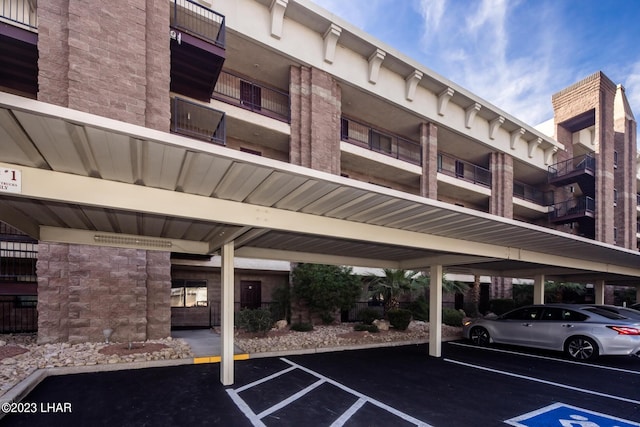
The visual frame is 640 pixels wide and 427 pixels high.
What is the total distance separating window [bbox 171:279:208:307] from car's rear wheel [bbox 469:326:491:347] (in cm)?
1218

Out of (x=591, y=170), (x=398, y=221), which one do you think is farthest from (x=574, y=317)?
(x=591, y=170)

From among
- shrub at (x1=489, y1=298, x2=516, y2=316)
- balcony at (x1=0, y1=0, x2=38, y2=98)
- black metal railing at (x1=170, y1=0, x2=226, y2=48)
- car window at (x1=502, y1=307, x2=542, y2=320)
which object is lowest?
shrub at (x1=489, y1=298, x2=516, y2=316)

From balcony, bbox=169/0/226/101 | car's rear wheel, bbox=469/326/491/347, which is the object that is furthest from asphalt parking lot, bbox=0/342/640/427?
balcony, bbox=169/0/226/101

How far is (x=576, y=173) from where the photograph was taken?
26672 mm

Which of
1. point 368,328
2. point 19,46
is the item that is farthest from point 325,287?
point 19,46

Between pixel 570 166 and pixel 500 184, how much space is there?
8.90 m

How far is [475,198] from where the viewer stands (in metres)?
25.2

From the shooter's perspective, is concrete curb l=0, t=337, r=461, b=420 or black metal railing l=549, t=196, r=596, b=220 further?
black metal railing l=549, t=196, r=596, b=220

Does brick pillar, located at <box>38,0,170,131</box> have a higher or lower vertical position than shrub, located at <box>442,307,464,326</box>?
higher

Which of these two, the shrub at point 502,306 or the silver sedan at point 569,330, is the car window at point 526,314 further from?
the shrub at point 502,306

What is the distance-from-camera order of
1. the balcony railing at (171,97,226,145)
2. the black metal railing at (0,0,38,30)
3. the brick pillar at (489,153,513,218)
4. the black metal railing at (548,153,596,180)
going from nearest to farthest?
the black metal railing at (0,0,38,30)
the balcony railing at (171,97,226,145)
the brick pillar at (489,153,513,218)
the black metal railing at (548,153,596,180)

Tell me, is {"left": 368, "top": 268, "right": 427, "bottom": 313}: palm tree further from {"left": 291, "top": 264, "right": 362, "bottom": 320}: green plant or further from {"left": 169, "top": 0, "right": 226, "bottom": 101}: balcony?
{"left": 169, "top": 0, "right": 226, "bottom": 101}: balcony

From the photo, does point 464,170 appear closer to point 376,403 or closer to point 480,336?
point 480,336

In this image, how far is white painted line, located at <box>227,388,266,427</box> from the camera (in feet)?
16.0
